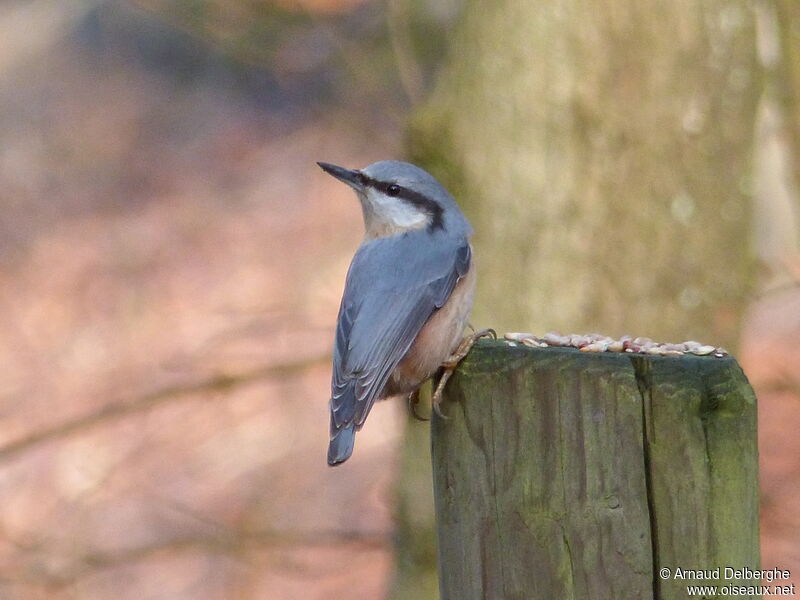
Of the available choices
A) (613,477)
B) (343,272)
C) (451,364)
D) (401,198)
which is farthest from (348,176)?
(343,272)

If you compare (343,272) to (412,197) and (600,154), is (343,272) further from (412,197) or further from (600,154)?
(412,197)

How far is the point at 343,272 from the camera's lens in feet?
28.1

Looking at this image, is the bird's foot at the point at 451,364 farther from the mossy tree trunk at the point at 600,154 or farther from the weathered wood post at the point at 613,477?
the mossy tree trunk at the point at 600,154

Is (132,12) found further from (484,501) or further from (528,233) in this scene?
(484,501)

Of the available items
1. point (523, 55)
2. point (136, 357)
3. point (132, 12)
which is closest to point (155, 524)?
point (136, 357)

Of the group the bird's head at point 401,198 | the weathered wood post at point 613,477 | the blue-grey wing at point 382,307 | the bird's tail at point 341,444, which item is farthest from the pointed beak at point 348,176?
the weathered wood post at point 613,477

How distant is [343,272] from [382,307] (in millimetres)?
5205

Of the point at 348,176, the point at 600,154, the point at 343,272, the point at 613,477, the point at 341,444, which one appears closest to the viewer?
the point at 613,477

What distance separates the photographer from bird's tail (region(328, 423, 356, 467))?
9.55ft

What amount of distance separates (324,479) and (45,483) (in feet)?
6.18

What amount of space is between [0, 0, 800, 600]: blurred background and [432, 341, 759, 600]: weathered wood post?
2334 mm

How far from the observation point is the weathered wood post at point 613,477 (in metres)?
2.06

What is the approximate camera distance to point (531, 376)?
7.12 feet

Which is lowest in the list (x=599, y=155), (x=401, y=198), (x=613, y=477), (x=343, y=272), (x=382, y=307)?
(x=613, y=477)
